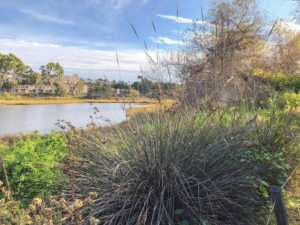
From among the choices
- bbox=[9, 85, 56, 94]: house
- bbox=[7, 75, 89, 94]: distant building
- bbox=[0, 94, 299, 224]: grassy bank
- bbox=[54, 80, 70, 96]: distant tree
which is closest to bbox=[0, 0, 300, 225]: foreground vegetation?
bbox=[0, 94, 299, 224]: grassy bank

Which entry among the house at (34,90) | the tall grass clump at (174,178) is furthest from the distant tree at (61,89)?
the tall grass clump at (174,178)

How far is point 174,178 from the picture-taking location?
1.85m

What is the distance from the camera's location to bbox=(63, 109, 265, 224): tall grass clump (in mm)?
1739

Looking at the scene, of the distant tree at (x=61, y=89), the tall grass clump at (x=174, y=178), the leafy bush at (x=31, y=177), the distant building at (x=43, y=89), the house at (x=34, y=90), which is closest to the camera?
the tall grass clump at (x=174, y=178)

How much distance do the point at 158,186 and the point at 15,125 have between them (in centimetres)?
958

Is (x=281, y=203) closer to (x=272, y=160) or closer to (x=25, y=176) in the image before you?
(x=272, y=160)

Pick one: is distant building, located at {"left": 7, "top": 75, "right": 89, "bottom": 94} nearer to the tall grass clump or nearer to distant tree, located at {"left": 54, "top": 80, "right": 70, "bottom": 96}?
distant tree, located at {"left": 54, "top": 80, "right": 70, "bottom": 96}

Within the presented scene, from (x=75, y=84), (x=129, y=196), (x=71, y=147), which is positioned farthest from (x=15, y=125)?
(x=75, y=84)

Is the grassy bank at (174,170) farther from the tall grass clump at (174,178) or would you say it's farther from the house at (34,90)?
the house at (34,90)

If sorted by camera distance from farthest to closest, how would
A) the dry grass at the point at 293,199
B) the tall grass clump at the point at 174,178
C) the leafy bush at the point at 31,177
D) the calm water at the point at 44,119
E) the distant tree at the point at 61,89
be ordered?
the distant tree at the point at 61,89 < the calm water at the point at 44,119 < the leafy bush at the point at 31,177 < the dry grass at the point at 293,199 < the tall grass clump at the point at 174,178

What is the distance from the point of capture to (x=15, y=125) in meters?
9.48

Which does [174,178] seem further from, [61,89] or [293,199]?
[61,89]

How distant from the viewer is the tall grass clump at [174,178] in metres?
1.74

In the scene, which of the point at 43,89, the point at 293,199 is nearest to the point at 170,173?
the point at 293,199
